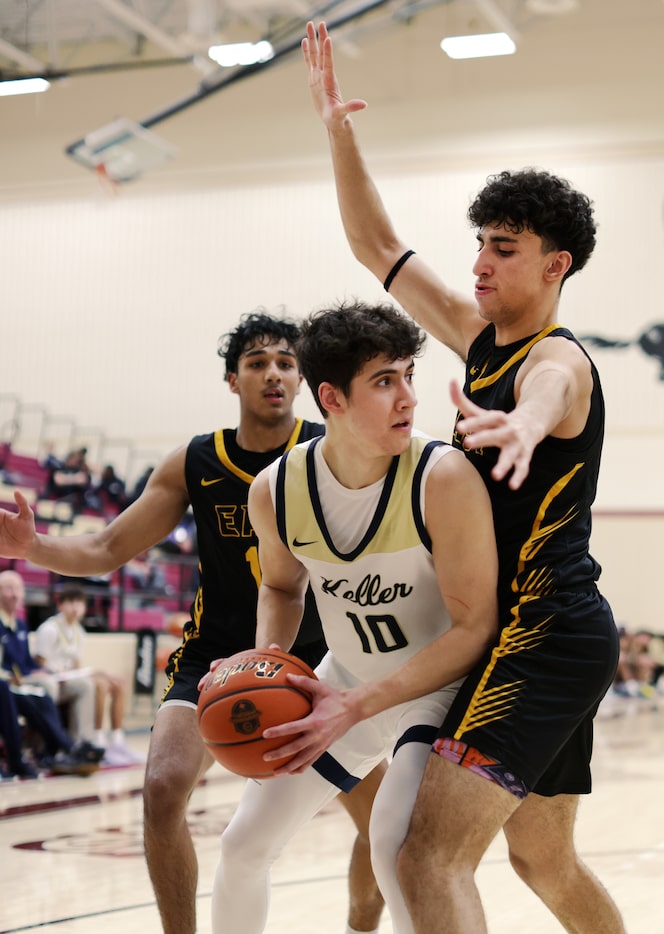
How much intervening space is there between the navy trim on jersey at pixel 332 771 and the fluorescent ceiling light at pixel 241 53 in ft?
58.6

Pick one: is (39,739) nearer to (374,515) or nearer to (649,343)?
(374,515)

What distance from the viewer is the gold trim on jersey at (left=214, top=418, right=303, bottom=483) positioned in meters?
4.51

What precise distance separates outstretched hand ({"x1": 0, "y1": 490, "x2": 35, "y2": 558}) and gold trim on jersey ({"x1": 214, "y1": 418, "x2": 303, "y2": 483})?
817 millimetres

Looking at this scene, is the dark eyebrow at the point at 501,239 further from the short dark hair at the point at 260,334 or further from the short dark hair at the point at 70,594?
the short dark hair at the point at 70,594

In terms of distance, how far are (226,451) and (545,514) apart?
5.62 ft

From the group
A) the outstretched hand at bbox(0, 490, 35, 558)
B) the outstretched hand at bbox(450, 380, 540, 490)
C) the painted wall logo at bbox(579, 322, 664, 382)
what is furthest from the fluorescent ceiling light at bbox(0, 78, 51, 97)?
the outstretched hand at bbox(450, 380, 540, 490)

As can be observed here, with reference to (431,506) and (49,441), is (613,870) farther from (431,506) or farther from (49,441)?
(49,441)

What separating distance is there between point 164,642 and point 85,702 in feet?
12.8

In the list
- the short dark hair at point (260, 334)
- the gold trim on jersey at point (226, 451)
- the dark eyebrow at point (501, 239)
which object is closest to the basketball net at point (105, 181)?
the short dark hair at point (260, 334)

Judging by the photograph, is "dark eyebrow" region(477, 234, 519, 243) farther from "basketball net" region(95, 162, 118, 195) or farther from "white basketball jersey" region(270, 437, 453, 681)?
"basketball net" region(95, 162, 118, 195)

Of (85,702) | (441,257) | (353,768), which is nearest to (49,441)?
(441,257)

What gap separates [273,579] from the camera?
12.0ft

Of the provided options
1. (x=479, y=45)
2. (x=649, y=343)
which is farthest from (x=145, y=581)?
(x=479, y=45)

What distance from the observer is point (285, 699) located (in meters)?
3.10
